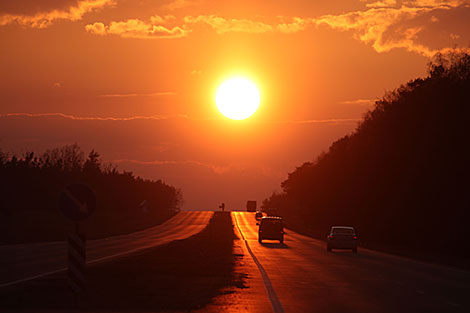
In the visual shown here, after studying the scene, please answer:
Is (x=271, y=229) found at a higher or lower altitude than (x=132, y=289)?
higher

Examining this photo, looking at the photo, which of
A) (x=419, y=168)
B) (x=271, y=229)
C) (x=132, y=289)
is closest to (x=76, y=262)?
(x=132, y=289)

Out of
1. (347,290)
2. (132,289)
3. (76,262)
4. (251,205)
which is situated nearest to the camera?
(76,262)

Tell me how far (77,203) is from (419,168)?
58243mm

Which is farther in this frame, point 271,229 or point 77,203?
point 271,229

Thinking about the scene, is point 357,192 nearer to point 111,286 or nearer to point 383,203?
point 383,203

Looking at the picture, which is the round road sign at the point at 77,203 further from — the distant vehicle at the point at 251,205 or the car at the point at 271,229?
the distant vehicle at the point at 251,205

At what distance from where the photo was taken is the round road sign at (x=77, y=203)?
15570 mm

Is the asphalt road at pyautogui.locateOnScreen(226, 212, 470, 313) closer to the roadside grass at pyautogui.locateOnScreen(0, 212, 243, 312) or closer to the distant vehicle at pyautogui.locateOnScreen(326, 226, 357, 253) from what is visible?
the roadside grass at pyautogui.locateOnScreen(0, 212, 243, 312)

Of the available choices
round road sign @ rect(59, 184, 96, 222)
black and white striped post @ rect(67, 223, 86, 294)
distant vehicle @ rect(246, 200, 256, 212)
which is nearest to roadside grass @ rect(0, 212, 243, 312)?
black and white striped post @ rect(67, 223, 86, 294)

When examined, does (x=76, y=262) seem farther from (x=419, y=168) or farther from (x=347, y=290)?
(x=419, y=168)

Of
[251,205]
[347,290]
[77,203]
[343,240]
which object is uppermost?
[251,205]

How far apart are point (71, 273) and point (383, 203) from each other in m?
73.1

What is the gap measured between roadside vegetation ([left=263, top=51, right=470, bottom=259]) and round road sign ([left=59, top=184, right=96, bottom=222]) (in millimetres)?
42338

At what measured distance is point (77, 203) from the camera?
15.6 metres
